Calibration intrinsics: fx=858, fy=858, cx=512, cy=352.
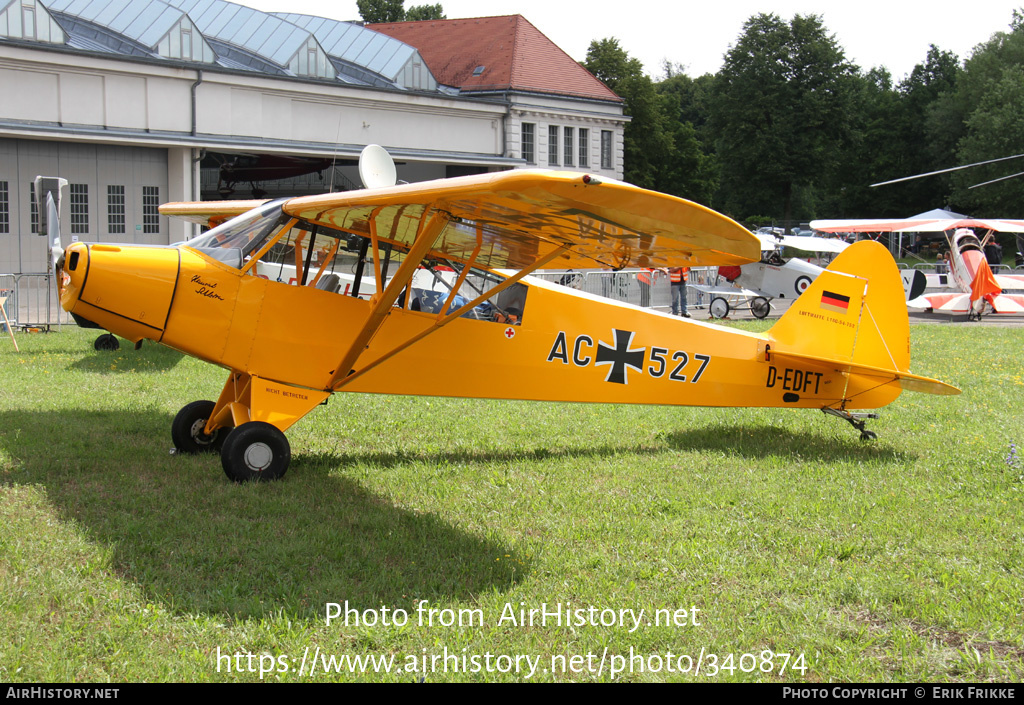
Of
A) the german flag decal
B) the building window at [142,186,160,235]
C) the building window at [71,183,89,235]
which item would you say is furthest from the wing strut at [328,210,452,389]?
the building window at [142,186,160,235]

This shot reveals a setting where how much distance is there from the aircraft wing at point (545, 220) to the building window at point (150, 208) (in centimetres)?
2508

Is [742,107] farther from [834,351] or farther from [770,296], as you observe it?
[834,351]

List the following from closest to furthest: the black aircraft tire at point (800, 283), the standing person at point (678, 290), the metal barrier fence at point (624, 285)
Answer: the standing person at point (678, 290)
the metal barrier fence at point (624, 285)
the black aircraft tire at point (800, 283)

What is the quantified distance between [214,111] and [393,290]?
87.8ft

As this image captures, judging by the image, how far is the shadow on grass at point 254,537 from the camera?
4.71 metres

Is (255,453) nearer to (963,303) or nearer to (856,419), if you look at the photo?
(856,419)

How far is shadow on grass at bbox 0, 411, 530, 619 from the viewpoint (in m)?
4.71

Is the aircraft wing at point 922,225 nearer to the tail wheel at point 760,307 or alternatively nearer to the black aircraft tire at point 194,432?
the tail wheel at point 760,307

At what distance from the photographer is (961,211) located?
64000 millimetres

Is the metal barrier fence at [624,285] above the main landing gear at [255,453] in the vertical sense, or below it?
above

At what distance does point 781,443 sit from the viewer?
841cm

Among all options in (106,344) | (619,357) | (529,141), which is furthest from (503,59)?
(619,357)

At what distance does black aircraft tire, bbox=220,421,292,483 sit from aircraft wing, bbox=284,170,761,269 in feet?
5.70

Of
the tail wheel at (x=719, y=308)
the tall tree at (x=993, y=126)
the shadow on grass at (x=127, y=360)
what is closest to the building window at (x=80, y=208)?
the shadow on grass at (x=127, y=360)
